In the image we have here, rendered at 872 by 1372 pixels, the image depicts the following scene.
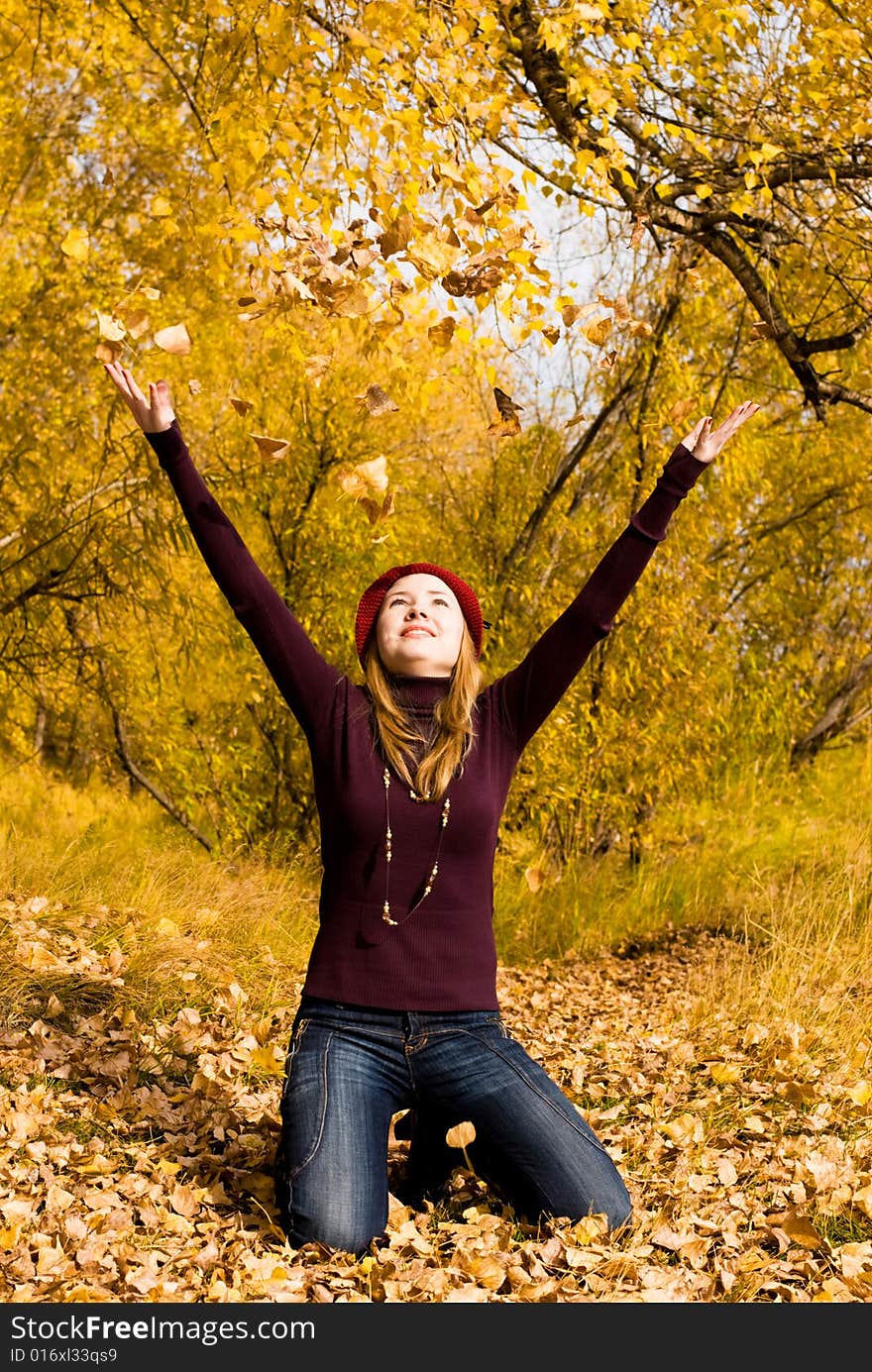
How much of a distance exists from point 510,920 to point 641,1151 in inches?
146

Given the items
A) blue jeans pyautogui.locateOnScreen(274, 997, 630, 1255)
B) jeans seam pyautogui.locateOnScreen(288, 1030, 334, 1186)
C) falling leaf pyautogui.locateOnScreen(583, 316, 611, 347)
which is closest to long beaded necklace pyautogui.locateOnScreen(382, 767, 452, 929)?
blue jeans pyautogui.locateOnScreen(274, 997, 630, 1255)

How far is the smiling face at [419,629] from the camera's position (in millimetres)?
2986

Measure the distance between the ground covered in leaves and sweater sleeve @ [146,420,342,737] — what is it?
100 cm

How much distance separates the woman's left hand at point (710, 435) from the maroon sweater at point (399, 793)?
0.03 metres

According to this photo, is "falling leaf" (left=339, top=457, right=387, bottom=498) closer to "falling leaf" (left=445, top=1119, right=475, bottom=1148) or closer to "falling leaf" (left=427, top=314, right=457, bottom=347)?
"falling leaf" (left=427, top=314, right=457, bottom=347)

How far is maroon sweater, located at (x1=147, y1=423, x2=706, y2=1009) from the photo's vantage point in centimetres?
278

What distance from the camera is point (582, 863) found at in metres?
7.68

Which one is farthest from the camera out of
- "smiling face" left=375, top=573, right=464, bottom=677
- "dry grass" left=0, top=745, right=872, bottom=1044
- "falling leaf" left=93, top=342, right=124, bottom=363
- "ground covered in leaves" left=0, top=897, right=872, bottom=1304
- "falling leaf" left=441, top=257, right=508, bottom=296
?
"dry grass" left=0, top=745, right=872, bottom=1044

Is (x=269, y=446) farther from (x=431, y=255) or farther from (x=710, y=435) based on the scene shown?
(x=710, y=435)

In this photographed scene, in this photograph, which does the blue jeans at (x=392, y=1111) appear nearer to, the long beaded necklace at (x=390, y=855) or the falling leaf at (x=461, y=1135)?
the falling leaf at (x=461, y=1135)

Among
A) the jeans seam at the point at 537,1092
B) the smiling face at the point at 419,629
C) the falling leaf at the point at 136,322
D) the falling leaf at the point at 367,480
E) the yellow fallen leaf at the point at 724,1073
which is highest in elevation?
the falling leaf at the point at 136,322

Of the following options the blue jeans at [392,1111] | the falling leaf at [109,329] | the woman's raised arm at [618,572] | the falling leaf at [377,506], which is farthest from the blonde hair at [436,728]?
the falling leaf at [109,329]

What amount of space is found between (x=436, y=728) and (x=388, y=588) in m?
0.41

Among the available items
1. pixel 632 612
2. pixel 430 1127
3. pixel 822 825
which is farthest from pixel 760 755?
pixel 430 1127
